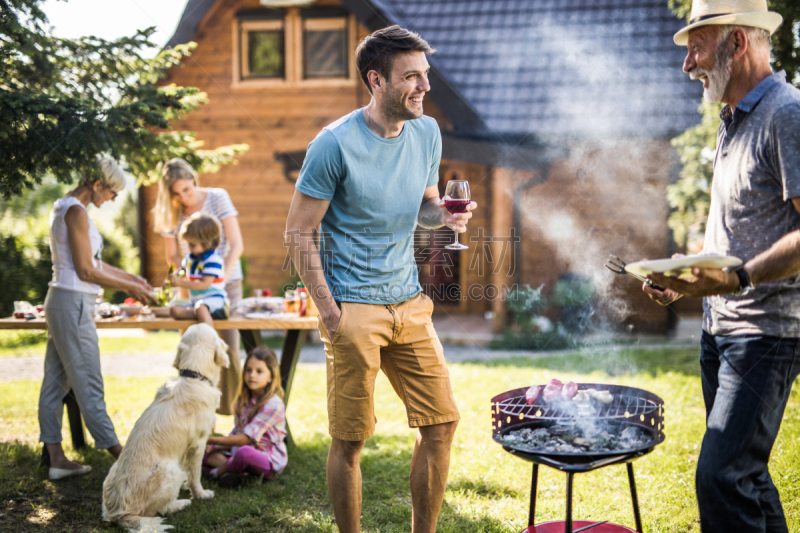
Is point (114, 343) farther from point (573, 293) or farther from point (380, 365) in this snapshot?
point (380, 365)

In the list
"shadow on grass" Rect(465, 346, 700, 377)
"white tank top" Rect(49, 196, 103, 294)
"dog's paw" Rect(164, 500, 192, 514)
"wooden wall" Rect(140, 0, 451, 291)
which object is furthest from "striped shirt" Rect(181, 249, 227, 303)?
"wooden wall" Rect(140, 0, 451, 291)

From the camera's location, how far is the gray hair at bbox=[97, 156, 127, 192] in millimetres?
4059

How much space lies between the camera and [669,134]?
816 centimetres

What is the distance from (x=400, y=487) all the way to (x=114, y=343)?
7.72 metres

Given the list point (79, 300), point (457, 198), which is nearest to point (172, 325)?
point (79, 300)

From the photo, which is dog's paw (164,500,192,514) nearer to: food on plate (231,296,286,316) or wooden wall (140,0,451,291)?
food on plate (231,296,286,316)

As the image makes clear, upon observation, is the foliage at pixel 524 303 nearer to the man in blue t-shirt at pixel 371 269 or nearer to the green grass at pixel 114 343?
the green grass at pixel 114 343

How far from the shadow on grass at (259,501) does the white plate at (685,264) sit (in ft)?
6.08

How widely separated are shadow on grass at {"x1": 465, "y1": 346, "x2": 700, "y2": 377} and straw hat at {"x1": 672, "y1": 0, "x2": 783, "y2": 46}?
498 cm

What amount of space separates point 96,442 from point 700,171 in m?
6.48

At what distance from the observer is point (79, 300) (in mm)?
4031

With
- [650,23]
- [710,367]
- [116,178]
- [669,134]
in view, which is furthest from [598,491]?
[650,23]

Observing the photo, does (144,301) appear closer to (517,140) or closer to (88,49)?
(88,49)

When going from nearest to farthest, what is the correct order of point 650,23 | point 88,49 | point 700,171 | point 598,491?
point 598,491
point 88,49
point 700,171
point 650,23
